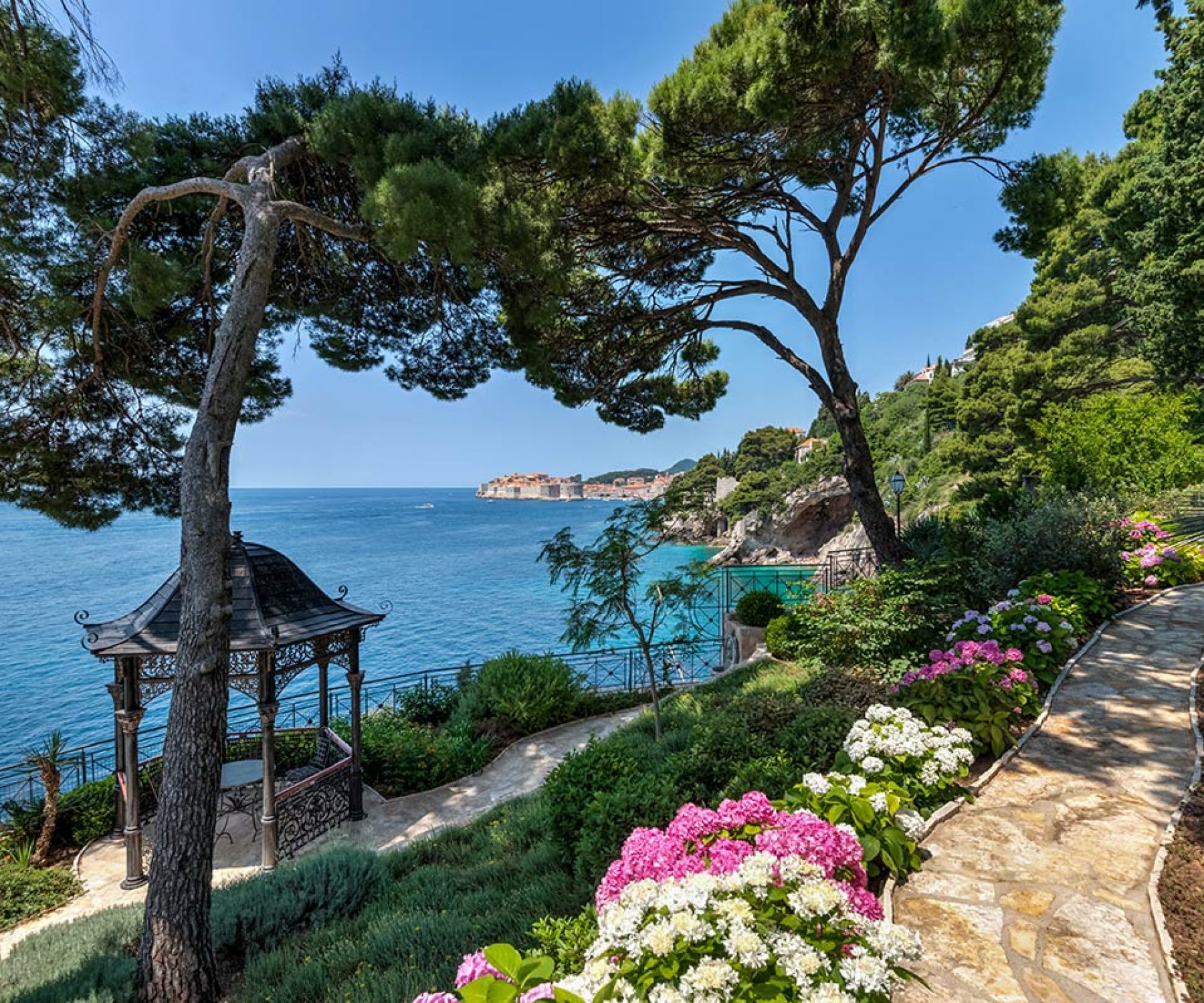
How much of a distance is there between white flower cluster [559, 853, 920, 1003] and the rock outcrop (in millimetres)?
31335

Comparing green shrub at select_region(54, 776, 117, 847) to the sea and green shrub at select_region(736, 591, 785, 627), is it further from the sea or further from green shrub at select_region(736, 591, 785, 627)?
green shrub at select_region(736, 591, 785, 627)

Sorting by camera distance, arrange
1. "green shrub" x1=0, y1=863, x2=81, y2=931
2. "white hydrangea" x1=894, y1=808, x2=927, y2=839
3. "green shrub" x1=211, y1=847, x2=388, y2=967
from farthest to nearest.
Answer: "green shrub" x1=0, y1=863, x2=81, y2=931, "green shrub" x1=211, y1=847, x2=388, y2=967, "white hydrangea" x1=894, y1=808, x2=927, y2=839

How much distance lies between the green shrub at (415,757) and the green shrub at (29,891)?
2.50 metres

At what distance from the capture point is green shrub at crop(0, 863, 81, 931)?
414 cm

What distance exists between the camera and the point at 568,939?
1.97 m

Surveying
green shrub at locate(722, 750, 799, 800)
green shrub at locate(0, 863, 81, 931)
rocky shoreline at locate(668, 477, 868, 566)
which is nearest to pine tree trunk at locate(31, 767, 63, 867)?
green shrub at locate(0, 863, 81, 931)

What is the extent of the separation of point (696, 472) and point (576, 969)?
149ft

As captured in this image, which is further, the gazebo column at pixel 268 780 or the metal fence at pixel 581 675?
the metal fence at pixel 581 675

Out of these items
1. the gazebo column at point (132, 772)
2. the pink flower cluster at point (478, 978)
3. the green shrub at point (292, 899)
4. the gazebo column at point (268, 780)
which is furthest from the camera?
the gazebo column at point (268, 780)

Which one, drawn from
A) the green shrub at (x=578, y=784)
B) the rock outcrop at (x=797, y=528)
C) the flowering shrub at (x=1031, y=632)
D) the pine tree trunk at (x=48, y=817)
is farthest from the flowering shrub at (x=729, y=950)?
the rock outcrop at (x=797, y=528)

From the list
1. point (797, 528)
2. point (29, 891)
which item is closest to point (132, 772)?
point (29, 891)

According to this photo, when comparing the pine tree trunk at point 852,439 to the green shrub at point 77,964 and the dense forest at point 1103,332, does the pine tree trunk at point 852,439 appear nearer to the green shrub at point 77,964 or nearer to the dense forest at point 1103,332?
the dense forest at point 1103,332

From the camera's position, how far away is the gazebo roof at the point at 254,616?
4.72m

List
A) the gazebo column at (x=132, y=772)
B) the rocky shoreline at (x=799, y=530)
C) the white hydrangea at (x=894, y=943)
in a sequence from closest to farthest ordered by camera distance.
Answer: the white hydrangea at (x=894, y=943) < the gazebo column at (x=132, y=772) < the rocky shoreline at (x=799, y=530)
